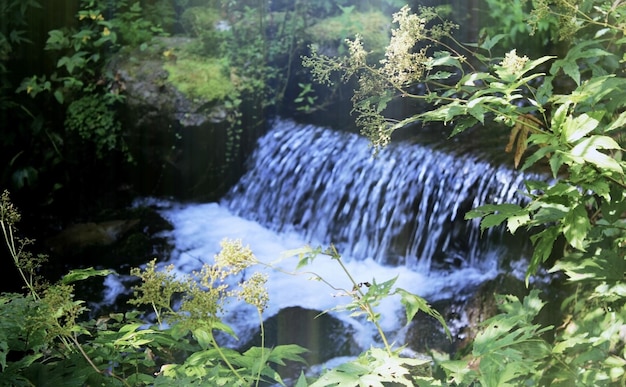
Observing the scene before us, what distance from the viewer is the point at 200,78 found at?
438cm

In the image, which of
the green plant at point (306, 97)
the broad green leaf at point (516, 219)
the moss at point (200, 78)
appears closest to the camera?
the broad green leaf at point (516, 219)

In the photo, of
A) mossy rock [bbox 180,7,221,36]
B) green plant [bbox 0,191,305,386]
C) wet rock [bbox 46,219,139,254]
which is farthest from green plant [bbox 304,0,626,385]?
mossy rock [bbox 180,7,221,36]

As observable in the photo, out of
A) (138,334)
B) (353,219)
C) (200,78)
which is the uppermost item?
(200,78)

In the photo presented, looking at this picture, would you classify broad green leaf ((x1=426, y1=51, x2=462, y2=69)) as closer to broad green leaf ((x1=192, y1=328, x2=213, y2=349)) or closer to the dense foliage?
the dense foliage

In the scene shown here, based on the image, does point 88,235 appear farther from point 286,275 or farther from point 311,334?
point 311,334

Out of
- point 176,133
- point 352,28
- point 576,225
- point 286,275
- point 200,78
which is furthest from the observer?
point 352,28

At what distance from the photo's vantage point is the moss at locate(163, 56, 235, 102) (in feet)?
14.2

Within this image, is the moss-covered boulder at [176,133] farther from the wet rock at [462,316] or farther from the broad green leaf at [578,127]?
the broad green leaf at [578,127]

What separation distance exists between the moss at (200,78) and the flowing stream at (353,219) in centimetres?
48

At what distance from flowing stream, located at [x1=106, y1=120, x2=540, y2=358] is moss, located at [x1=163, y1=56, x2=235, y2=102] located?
1.56 ft

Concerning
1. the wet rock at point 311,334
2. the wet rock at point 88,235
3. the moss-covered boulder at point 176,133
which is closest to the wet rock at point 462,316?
the wet rock at point 311,334

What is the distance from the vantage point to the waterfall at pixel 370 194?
10.6 ft

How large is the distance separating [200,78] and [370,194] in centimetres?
158

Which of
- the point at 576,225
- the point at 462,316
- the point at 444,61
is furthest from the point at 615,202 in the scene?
the point at 462,316
